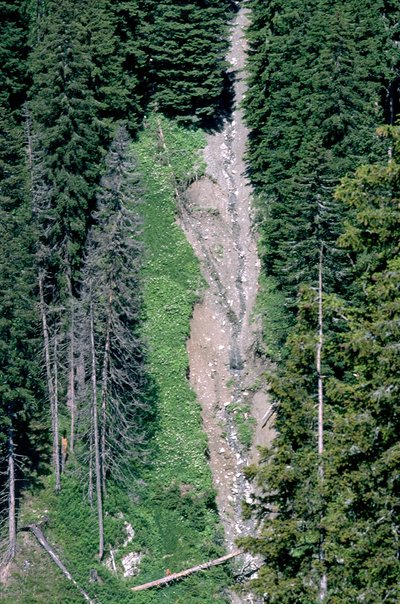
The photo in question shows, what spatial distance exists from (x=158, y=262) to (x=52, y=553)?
15.9 meters

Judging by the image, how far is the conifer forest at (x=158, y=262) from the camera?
143ft

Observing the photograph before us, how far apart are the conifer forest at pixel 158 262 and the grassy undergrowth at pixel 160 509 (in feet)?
0.27

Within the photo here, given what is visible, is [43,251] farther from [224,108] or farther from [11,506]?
[224,108]

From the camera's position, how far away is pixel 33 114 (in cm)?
4850

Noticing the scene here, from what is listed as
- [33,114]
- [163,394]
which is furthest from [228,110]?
[163,394]

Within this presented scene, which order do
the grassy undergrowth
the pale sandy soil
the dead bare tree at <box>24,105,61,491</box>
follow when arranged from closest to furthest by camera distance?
the grassy undergrowth < the dead bare tree at <box>24,105,61,491</box> < the pale sandy soil

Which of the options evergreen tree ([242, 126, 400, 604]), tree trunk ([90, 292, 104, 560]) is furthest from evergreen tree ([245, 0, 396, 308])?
evergreen tree ([242, 126, 400, 604])

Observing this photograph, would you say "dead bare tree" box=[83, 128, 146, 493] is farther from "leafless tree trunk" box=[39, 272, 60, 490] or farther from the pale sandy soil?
the pale sandy soil

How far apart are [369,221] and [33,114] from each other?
31.1 m

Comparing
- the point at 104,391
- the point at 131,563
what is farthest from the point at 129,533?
the point at 104,391

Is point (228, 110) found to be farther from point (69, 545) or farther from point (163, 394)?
point (69, 545)

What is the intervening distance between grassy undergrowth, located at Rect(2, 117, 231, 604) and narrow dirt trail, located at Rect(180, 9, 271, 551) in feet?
2.75

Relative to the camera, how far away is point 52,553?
1752 inches

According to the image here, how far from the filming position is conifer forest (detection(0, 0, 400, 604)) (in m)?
43.6
